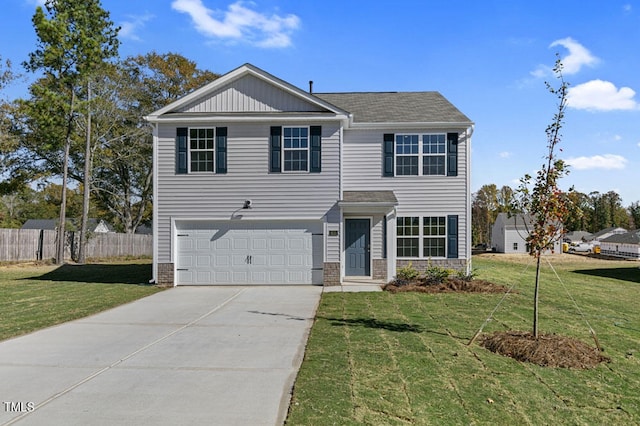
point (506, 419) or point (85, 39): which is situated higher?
point (85, 39)

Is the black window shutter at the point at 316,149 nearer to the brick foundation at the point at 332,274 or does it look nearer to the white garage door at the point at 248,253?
the white garage door at the point at 248,253

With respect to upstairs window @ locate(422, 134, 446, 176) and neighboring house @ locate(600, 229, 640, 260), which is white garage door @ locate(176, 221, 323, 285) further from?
neighboring house @ locate(600, 229, 640, 260)

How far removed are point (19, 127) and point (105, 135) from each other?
17.7ft

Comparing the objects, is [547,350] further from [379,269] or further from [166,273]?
[166,273]

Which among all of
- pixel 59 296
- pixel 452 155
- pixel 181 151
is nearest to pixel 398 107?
pixel 452 155

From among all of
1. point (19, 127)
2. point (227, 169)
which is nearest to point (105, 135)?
point (19, 127)

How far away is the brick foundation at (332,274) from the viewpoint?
15.4 m

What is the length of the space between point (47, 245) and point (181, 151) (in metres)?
18.3

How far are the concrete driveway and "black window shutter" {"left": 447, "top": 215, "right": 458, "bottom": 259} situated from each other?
279 inches

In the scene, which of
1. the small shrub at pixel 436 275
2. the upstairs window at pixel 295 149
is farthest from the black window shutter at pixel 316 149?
the small shrub at pixel 436 275

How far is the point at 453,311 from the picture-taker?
10867mm

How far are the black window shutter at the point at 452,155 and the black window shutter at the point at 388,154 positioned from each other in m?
1.93

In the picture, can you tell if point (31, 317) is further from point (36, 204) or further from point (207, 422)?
point (36, 204)

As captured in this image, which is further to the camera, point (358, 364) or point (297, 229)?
point (297, 229)
